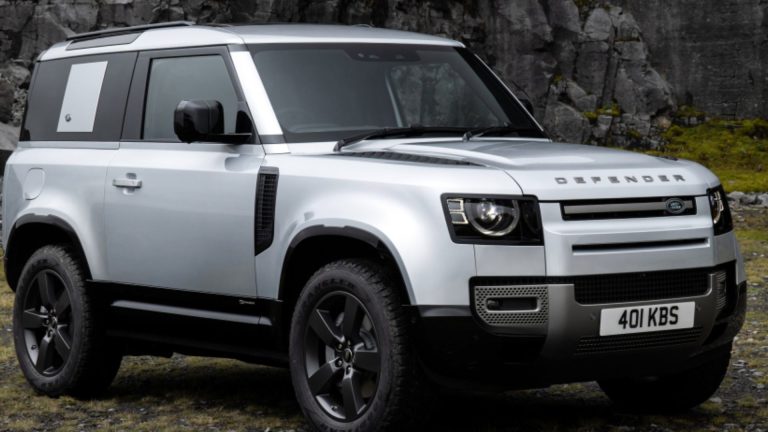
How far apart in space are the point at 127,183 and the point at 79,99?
3.40 ft

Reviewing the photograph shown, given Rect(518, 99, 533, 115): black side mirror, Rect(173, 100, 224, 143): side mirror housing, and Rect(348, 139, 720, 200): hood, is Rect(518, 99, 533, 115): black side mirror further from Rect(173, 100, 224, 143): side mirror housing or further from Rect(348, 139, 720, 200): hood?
Rect(173, 100, 224, 143): side mirror housing

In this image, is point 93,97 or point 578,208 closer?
point 578,208

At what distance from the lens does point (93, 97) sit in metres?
7.39

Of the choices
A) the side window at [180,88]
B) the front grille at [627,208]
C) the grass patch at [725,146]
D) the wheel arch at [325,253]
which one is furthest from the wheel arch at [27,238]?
the grass patch at [725,146]

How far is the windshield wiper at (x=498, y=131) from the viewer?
6.41 metres

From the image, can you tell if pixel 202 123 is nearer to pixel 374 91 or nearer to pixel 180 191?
pixel 180 191

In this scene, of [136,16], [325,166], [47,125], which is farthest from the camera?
[136,16]

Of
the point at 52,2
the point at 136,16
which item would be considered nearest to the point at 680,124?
the point at 136,16

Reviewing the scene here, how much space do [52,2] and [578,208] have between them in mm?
31242

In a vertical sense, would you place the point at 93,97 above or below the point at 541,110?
above

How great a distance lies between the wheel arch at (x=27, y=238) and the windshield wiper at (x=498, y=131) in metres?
2.46

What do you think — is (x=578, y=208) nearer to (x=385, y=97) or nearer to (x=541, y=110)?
(x=385, y=97)

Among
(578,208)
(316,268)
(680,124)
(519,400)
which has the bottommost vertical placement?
(680,124)

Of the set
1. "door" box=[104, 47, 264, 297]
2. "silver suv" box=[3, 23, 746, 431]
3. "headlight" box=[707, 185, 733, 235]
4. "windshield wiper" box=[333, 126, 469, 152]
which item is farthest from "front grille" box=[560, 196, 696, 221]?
"door" box=[104, 47, 264, 297]
